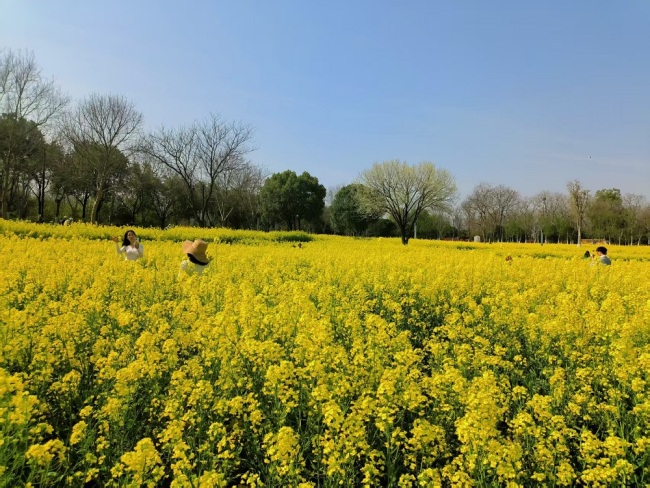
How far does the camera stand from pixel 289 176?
54.9m

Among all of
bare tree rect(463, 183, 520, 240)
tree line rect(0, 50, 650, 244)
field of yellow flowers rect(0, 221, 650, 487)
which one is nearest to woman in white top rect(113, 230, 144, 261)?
field of yellow flowers rect(0, 221, 650, 487)

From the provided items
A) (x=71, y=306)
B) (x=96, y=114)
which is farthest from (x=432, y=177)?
(x=71, y=306)

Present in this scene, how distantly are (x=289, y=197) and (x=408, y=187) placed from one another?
19.8 meters

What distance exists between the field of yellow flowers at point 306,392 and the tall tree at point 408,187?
3305 centimetres

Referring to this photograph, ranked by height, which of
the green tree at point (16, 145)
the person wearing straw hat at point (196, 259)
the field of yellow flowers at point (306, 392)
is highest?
the green tree at point (16, 145)

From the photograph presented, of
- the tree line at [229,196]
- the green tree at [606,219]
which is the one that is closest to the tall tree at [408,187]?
the tree line at [229,196]

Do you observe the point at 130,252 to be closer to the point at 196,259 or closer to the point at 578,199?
the point at 196,259

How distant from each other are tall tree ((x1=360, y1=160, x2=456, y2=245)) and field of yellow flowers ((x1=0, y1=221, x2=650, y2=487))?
3305 centimetres

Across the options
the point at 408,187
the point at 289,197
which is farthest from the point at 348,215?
the point at 408,187

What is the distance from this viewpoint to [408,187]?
39688 mm

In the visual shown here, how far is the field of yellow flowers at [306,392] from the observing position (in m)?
2.35

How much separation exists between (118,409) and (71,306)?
9.13 ft

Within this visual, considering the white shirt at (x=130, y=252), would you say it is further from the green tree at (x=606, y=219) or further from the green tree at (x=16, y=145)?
the green tree at (x=606, y=219)

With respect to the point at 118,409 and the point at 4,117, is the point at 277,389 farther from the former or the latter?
the point at 4,117
